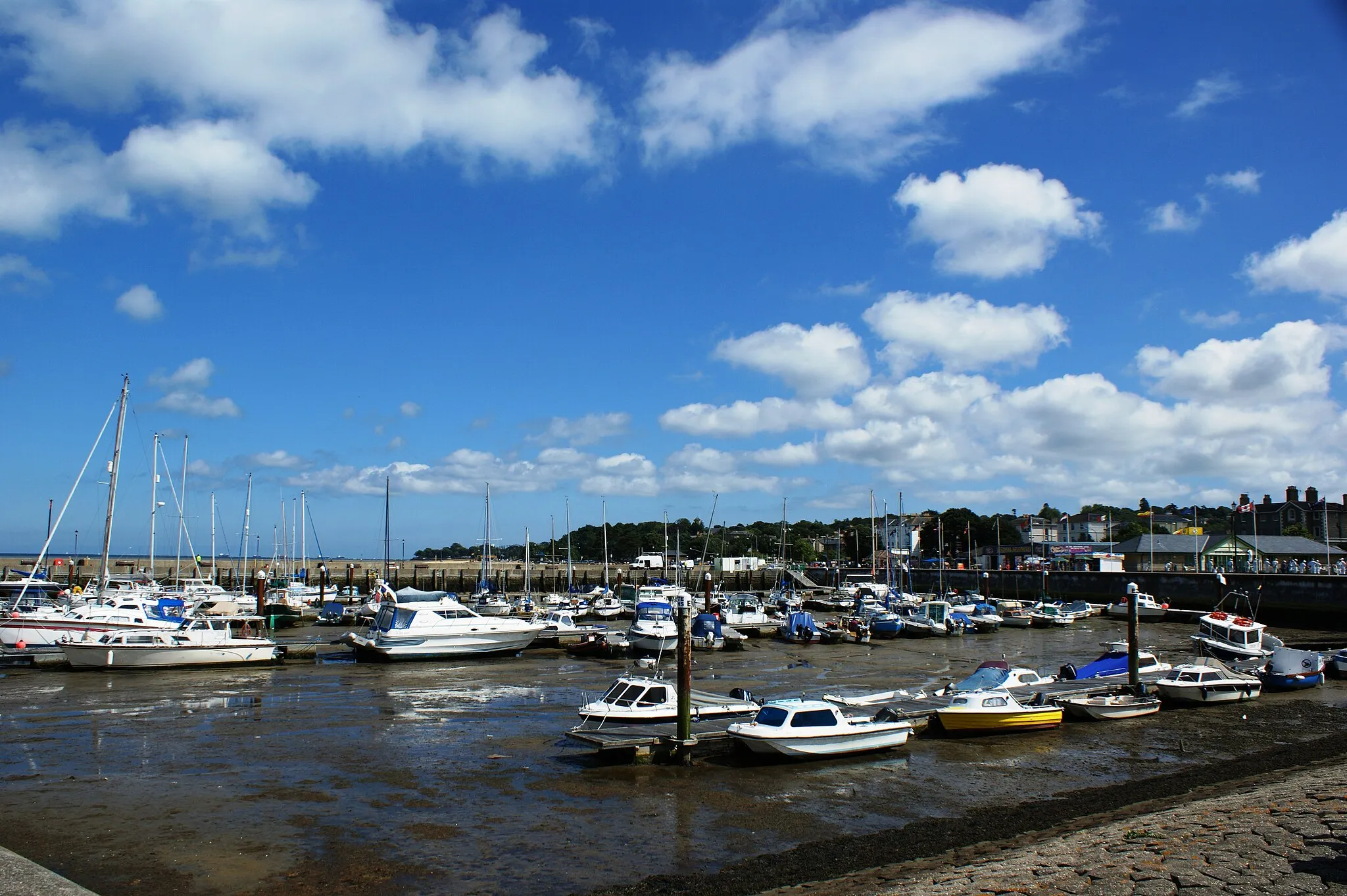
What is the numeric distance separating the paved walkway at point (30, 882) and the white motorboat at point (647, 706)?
14176 millimetres

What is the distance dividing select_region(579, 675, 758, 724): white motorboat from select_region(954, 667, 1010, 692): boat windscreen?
730 cm

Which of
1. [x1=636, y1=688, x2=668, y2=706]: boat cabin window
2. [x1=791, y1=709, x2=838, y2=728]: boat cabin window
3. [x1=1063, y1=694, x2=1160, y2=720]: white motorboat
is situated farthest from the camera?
[x1=1063, y1=694, x2=1160, y2=720]: white motorboat

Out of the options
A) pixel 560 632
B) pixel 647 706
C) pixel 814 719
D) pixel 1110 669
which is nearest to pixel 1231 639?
pixel 1110 669

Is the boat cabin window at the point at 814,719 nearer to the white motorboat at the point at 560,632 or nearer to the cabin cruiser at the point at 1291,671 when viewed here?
the cabin cruiser at the point at 1291,671

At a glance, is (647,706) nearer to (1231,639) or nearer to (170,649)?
(170,649)

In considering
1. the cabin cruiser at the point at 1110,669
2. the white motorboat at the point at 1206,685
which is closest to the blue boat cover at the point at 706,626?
the cabin cruiser at the point at 1110,669

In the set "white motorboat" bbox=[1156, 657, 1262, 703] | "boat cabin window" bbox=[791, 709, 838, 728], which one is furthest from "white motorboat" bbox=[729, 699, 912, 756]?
"white motorboat" bbox=[1156, 657, 1262, 703]

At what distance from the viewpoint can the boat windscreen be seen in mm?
29500

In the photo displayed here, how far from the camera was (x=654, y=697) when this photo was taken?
25.9 meters

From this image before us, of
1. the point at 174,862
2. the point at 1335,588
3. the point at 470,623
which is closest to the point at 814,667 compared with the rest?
the point at 470,623

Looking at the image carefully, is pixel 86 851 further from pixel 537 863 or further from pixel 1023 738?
pixel 1023 738

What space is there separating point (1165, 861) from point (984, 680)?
16598 mm

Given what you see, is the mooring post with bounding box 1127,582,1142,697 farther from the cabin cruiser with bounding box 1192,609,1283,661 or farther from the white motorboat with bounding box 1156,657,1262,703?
the cabin cruiser with bounding box 1192,609,1283,661

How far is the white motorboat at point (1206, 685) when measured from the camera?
3212cm
